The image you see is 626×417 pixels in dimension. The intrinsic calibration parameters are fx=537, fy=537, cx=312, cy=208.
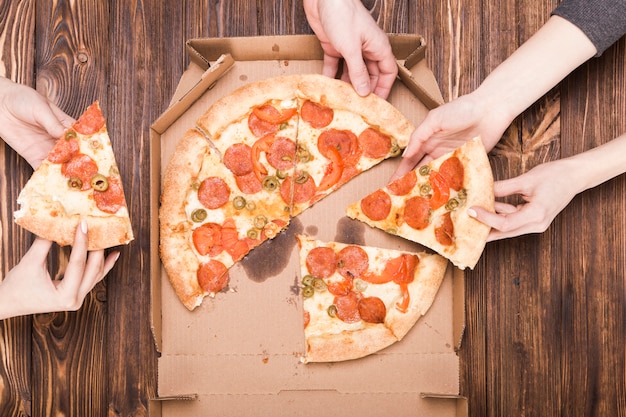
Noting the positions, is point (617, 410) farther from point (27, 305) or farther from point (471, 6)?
point (27, 305)

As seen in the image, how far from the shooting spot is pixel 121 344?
3.72 meters

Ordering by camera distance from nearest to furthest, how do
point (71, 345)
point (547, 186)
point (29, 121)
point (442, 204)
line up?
point (547, 186), point (29, 121), point (442, 204), point (71, 345)

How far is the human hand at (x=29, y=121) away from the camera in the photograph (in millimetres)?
3312

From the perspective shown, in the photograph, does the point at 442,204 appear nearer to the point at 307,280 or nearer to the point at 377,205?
the point at 377,205

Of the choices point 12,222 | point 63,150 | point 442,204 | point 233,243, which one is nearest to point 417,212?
point 442,204

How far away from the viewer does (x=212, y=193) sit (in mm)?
3670

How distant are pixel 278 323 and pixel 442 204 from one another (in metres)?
1.35

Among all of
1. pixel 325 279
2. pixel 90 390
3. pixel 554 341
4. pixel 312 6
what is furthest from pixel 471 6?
pixel 90 390

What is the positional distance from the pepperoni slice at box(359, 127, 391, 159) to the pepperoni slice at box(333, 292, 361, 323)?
967mm

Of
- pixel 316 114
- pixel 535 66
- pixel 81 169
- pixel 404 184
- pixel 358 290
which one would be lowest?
pixel 358 290

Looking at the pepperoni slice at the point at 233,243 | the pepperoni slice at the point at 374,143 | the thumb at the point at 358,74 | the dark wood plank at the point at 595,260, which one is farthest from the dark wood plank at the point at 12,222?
the dark wood plank at the point at 595,260

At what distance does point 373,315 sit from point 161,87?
216cm

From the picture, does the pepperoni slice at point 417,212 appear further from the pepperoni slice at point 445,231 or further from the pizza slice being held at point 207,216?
the pizza slice being held at point 207,216

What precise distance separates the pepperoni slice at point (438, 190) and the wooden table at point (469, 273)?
0.51 meters
